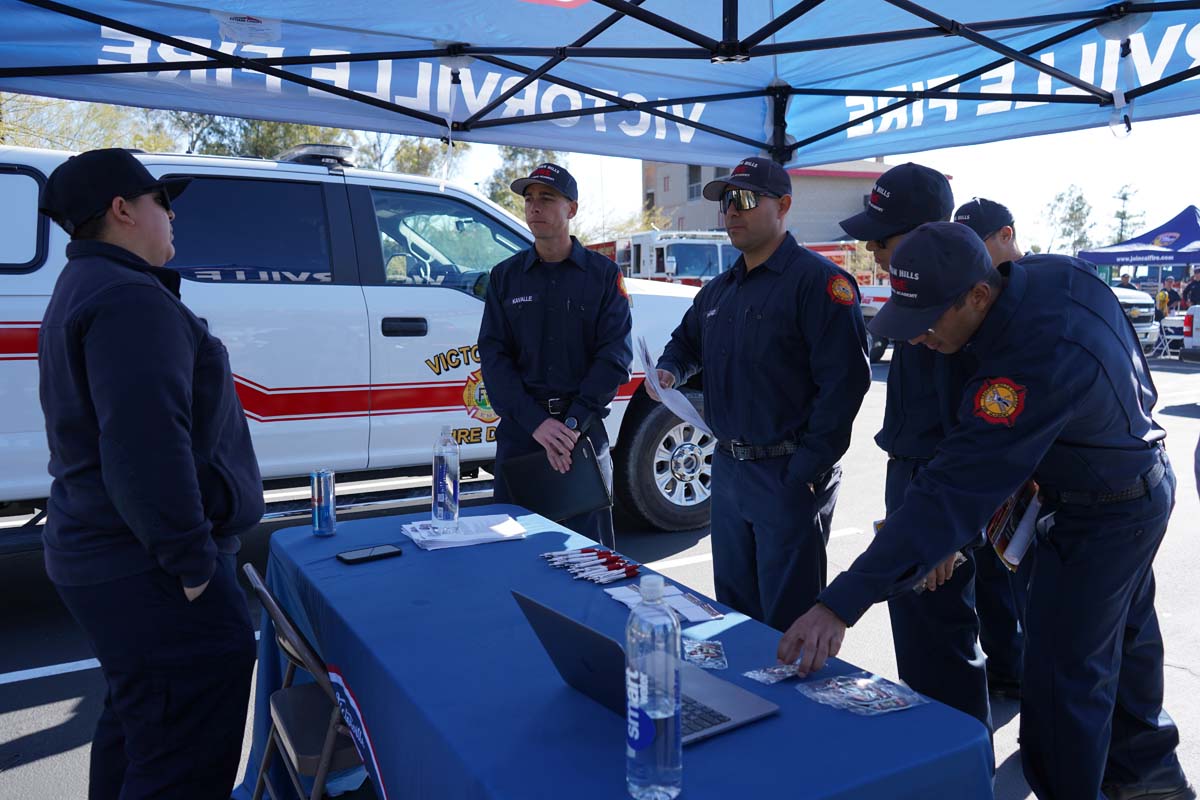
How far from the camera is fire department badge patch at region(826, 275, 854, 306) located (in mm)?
2924

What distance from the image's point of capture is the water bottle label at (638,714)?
1.32 m

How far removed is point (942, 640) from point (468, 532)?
1.59m

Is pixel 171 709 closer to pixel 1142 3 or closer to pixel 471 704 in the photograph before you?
pixel 471 704

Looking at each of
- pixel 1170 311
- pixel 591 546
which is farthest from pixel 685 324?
pixel 1170 311

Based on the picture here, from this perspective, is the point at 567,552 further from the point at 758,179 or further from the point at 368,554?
the point at 758,179

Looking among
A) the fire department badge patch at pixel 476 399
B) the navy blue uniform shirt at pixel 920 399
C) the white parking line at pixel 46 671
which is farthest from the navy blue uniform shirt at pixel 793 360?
the white parking line at pixel 46 671

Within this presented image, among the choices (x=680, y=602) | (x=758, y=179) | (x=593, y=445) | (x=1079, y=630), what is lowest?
(x=1079, y=630)

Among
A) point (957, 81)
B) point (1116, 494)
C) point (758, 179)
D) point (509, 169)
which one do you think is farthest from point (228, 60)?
point (509, 169)

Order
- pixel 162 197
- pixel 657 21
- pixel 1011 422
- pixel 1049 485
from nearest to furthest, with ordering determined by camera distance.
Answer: pixel 1011 422 < pixel 162 197 < pixel 1049 485 < pixel 657 21

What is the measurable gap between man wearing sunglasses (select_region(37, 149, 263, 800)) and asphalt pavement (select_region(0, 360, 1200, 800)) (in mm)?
1238

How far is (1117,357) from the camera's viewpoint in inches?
84.3

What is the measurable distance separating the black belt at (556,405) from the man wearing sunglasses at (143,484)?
5.63ft

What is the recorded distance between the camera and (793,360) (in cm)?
299

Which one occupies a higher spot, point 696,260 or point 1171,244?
point 1171,244
